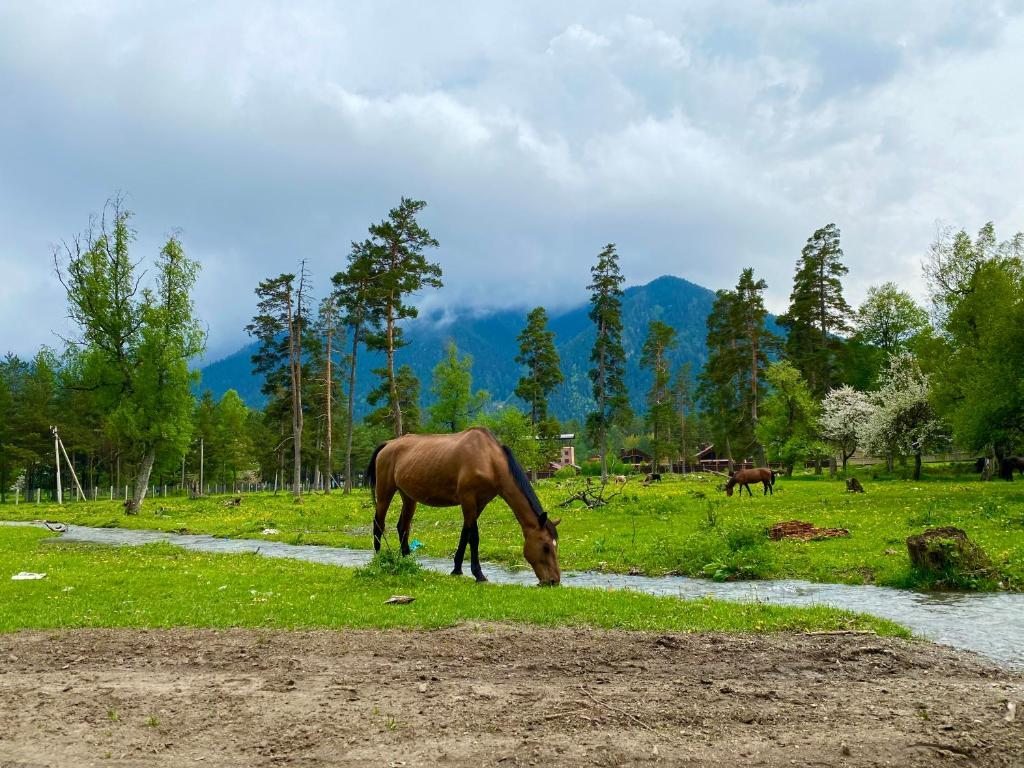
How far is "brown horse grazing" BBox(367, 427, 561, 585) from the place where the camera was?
14.5m

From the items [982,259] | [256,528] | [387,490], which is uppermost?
[982,259]

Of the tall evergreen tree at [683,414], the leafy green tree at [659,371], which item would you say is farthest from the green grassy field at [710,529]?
the tall evergreen tree at [683,414]

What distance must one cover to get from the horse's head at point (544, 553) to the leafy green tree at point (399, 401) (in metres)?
35.8

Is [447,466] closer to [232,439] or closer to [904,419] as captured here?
[904,419]

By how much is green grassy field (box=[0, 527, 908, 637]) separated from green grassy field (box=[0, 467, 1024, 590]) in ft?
17.2

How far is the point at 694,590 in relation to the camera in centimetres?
1462

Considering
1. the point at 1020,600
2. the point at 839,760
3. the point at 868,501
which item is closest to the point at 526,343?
the point at 868,501

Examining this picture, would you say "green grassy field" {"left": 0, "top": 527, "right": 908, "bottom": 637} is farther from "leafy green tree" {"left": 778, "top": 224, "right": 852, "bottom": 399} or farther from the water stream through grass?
"leafy green tree" {"left": 778, "top": 224, "right": 852, "bottom": 399}

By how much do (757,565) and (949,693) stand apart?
974 centimetres

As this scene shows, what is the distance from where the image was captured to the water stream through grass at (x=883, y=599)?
9.67 metres

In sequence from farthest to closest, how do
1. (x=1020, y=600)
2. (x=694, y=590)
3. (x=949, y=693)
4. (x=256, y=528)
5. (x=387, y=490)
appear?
1. (x=256, y=528)
2. (x=387, y=490)
3. (x=694, y=590)
4. (x=1020, y=600)
5. (x=949, y=693)

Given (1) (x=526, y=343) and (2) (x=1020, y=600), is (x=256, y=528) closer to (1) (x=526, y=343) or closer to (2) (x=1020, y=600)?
(2) (x=1020, y=600)

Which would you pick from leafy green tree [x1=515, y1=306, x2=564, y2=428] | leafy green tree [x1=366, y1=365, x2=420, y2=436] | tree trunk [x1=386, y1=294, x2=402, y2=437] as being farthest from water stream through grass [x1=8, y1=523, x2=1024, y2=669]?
leafy green tree [x1=515, y1=306, x2=564, y2=428]

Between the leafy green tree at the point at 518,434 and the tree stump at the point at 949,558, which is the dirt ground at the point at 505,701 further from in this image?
the leafy green tree at the point at 518,434
